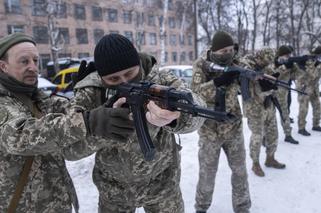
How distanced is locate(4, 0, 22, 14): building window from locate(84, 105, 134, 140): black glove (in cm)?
2859

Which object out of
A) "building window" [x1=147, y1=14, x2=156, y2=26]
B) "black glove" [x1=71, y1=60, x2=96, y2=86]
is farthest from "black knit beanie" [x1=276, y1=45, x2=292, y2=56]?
"building window" [x1=147, y1=14, x2=156, y2=26]

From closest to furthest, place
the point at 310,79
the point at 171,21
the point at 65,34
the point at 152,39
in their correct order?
1. the point at 310,79
2. the point at 65,34
3. the point at 152,39
4. the point at 171,21

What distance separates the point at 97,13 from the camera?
32.1 meters

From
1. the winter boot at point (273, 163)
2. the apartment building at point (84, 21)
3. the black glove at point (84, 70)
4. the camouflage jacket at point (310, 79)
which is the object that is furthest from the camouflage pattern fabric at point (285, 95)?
the apartment building at point (84, 21)

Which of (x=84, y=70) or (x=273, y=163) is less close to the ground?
(x=84, y=70)

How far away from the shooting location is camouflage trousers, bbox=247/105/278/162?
4.25m

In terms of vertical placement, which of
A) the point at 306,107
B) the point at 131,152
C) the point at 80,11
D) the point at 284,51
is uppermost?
the point at 80,11

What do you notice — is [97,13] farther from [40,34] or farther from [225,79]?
[225,79]

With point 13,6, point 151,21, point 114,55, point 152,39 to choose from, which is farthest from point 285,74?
point 152,39

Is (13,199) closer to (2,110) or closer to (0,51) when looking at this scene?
(2,110)

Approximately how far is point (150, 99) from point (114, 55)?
407 mm

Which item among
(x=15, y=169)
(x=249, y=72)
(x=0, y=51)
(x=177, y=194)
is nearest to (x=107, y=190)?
(x=177, y=194)

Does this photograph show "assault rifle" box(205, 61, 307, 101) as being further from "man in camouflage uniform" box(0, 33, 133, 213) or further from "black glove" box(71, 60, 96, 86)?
"man in camouflage uniform" box(0, 33, 133, 213)

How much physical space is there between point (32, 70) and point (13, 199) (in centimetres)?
76
